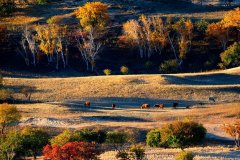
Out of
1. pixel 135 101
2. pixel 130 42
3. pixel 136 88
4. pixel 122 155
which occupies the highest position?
pixel 122 155

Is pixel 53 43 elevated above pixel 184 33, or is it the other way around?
pixel 184 33

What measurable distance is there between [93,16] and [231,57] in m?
37.9

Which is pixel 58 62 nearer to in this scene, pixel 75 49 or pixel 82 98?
pixel 75 49

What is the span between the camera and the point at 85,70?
118 meters

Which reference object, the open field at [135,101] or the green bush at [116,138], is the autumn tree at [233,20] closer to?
the open field at [135,101]

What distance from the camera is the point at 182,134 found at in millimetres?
54656

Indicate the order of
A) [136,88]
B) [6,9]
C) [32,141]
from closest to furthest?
[32,141], [136,88], [6,9]

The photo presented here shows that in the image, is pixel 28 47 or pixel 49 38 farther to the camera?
pixel 28 47

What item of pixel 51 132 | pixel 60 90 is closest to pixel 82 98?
pixel 60 90

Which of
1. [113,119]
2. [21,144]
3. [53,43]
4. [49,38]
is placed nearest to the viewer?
[21,144]

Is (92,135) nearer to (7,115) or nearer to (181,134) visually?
(7,115)

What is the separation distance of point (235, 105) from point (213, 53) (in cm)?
4508

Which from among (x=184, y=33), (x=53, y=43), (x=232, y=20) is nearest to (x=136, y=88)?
(x=53, y=43)

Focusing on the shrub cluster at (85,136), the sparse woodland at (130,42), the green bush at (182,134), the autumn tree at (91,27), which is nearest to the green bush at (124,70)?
the sparse woodland at (130,42)
